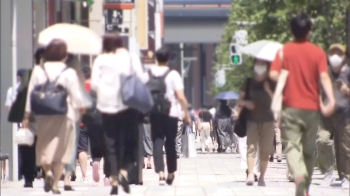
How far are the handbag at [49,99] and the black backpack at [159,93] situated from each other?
1788 mm

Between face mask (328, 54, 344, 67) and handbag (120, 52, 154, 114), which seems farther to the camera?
face mask (328, 54, 344, 67)

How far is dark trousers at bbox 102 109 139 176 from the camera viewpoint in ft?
45.6

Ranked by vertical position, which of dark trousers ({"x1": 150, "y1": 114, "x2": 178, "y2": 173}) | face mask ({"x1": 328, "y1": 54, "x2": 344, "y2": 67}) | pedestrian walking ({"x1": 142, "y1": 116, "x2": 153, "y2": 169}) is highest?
face mask ({"x1": 328, "y1": 54, "x2": 344, "y2": 67})

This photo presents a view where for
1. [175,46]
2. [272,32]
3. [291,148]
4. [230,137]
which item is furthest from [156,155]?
[175,46]

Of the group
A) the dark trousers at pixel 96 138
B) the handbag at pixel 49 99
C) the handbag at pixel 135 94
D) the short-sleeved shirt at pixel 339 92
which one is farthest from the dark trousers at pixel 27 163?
the short-sleeved shirt at pixel 339 92

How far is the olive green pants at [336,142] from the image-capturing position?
15.7 meters

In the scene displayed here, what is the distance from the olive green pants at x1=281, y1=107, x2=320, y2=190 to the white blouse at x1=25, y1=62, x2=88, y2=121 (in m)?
2.39

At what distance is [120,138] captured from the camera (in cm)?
1398

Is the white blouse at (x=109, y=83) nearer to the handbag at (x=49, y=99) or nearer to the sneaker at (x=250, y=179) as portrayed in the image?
the handbag at (x=49, y=99)

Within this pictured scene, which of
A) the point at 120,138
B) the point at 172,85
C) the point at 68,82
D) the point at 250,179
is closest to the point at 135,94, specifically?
the point at 120,138

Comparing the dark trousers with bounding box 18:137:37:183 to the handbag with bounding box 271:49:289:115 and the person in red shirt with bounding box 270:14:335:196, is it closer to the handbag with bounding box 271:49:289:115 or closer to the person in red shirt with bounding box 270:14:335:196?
the person in red shirt with bounding box 270:14:335:196

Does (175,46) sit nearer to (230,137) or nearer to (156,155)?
(230,137)

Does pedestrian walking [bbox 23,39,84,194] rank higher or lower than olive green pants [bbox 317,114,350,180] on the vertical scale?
higher

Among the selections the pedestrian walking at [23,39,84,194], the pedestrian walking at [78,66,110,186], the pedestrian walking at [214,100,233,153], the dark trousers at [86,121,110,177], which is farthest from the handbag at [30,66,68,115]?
the pedestrian walking at [214,100,233,153]
